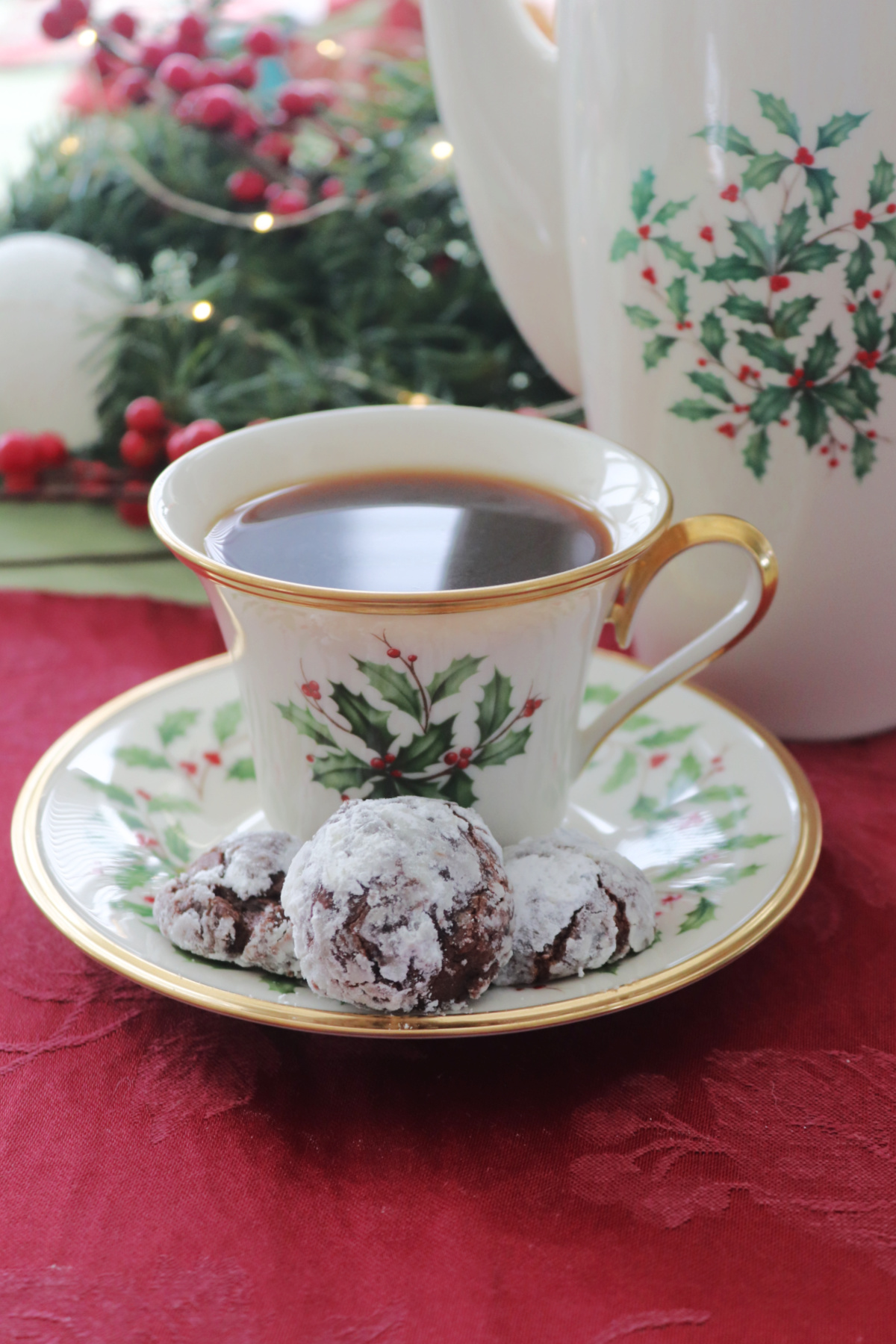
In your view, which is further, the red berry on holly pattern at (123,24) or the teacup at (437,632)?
the red berry on holly pattern at (123,24)

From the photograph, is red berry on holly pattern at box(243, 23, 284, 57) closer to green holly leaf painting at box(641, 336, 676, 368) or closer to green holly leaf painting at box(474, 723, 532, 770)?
green holly leaf painting at box(641, 336, 676, 368)

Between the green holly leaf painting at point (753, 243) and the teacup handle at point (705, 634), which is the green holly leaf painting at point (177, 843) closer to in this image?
the teacup handle at point (705, 634)

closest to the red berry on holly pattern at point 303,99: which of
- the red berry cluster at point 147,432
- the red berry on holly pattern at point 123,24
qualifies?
the red berry on holly pattern at point 123,24

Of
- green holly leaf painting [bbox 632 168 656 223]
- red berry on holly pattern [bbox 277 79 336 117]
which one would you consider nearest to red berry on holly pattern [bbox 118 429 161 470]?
red berry on holly pattern [bbox 277 79 336 117]

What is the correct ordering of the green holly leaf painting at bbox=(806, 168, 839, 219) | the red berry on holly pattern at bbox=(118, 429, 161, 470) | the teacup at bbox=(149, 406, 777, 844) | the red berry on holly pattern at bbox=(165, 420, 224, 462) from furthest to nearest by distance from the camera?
the red berry on holly pattern at bbox=(118, 429, 161, 470) < the red berry on holly pattern at bbox=(165, 420, 224, 462) < the green holly leaf painting at bbox=(806, 168, 839, 219) < the teacup at bbox=(149, 406, 777, 844)

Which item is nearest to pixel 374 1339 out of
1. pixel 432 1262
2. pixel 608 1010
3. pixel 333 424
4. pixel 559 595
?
pixel 432 1262

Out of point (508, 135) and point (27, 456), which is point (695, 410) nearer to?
point (508, 135)

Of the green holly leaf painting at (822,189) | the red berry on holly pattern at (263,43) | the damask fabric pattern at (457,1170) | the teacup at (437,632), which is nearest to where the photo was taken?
the damask fabric pattern at (457,1170)

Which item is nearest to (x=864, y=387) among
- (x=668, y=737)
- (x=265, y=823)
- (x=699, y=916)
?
(x=668, y=737)
